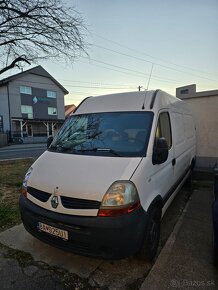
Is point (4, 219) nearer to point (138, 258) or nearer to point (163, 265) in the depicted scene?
point (138, 258)

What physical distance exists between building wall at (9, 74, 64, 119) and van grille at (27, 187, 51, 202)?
1317 inches

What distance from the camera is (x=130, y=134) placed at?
3.23m

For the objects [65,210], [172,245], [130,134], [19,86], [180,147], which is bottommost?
[172,245]

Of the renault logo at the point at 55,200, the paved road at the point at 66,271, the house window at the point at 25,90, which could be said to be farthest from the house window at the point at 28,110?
the renault logo at the point at 55,200

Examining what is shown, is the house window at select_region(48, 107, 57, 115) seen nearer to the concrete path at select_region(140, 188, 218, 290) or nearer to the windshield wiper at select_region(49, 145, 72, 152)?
the windshield wiper at select_region(49, 145, 72, 152)

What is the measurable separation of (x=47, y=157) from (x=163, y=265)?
7.04 ft

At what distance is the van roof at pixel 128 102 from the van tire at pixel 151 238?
5.04 ft

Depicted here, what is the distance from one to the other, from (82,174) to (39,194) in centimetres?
66

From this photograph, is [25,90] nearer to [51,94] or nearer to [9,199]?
[51,94]

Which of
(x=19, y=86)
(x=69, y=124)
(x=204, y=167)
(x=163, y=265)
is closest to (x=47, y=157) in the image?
(x=69, y=124)

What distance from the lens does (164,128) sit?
11.9ft

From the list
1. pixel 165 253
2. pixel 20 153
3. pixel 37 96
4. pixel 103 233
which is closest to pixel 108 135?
pixel 103 233

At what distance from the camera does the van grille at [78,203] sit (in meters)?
2.45

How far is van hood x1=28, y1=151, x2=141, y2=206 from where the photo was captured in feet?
8.22
